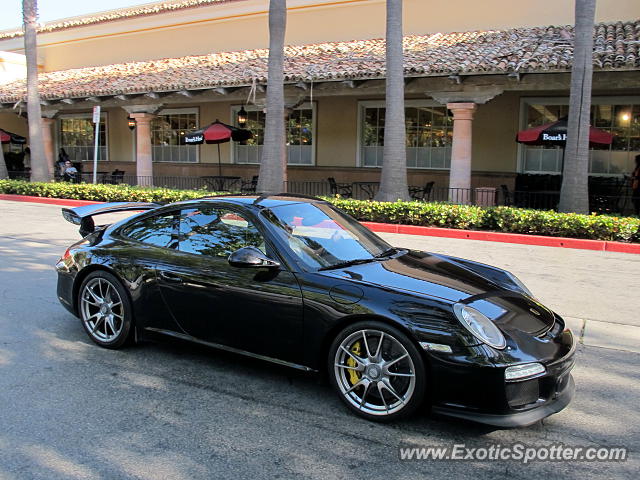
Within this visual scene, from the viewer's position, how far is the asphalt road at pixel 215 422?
2943mm

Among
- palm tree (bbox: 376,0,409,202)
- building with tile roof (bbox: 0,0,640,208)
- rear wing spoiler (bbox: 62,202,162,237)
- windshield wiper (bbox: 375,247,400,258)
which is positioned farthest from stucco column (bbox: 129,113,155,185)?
windshield wiper (bbox: 375,247,400,258)

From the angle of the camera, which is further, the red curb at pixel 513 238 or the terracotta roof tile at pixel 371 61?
the terracotta roof tile at pixel 371 61

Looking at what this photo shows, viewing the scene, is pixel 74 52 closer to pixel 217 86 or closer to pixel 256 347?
pixel 217 86

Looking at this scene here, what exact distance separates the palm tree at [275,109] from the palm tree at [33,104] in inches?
400

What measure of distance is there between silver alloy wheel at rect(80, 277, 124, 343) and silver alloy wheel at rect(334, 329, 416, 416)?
Result: 6.82 ft

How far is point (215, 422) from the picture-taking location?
3.43 metres

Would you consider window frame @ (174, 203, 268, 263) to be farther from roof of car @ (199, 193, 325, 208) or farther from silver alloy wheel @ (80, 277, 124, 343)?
silver alloy wheel @ (80, 277, 124, 343)

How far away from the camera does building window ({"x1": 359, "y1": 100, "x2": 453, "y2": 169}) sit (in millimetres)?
18203

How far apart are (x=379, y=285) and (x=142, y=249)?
2081mm

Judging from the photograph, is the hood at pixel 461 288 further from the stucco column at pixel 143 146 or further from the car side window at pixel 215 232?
the stucco column at pixel 143 146

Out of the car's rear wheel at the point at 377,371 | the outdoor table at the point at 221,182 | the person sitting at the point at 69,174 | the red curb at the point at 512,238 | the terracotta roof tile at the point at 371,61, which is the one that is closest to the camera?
the car's rear wheel at the point at 377,371

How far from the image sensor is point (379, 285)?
3.53 m

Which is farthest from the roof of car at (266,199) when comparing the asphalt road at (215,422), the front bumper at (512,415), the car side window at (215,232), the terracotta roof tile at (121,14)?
the terracotta roof tile at (121,14)

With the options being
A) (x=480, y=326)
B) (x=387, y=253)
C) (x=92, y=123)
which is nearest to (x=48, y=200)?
(x=92, y=123)
